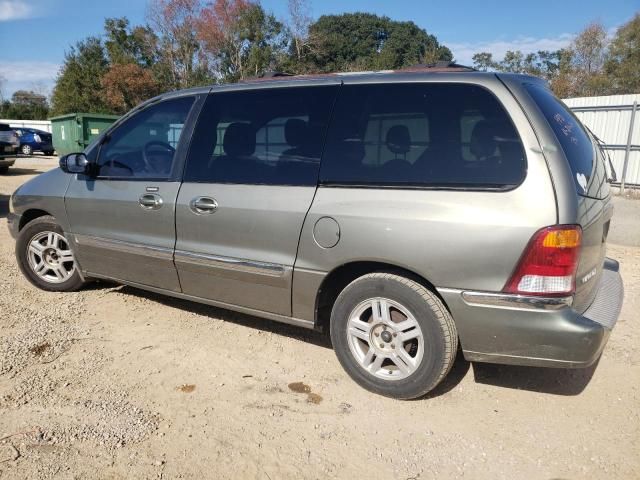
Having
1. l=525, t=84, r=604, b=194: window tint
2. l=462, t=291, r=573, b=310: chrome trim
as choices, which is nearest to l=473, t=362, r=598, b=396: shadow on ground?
l=462, t=291, r=573, b=310: chrome trim

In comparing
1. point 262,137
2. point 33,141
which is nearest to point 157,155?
point 262,137

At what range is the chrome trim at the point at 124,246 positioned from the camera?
3811mm

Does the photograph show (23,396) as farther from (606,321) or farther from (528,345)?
(606,321)

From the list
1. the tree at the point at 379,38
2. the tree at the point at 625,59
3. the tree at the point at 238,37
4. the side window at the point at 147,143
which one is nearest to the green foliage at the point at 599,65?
the tree at the point at 625,59

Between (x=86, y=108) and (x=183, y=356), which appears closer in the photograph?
(x=183, y=356)

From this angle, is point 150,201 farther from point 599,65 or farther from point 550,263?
point 599,65

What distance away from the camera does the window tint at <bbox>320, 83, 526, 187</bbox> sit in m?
2.67

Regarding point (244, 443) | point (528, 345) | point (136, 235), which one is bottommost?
point (244, 443)

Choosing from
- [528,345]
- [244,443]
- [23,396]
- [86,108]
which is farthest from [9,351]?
[86,108]

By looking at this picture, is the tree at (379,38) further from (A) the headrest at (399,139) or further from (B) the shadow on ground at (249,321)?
(A) the headrest at (399,139)

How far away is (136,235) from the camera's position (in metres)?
3.96

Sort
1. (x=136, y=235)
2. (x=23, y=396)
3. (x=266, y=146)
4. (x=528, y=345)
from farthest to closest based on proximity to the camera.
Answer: (x=136, y=235)
(x=266, y=146)
(x=23, y=396)
(x=528, y=345)

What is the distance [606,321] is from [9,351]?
3.82 metres

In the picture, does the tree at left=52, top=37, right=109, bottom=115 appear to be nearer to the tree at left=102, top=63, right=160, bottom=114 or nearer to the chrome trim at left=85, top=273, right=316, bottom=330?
the tree at left=102, top=63, right=160, bottom=114
